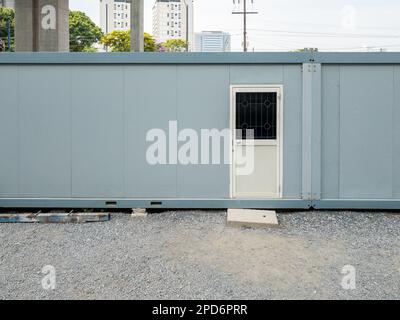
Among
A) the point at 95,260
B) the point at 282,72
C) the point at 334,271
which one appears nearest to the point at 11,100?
the point at 95,260

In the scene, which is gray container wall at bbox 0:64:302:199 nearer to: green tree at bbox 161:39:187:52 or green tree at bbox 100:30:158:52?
green tree at bbox 100:30:158:52

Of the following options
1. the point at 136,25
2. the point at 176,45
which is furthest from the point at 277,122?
the point at 176,45

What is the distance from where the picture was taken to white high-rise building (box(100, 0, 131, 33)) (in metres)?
128

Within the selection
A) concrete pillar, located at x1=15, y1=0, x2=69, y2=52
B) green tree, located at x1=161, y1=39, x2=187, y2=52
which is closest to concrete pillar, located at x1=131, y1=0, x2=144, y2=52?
concrete pillar, located at x1=15, y1=0, x2=69, y2=52

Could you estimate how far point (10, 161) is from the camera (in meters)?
5.41

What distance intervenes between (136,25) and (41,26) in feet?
19.4

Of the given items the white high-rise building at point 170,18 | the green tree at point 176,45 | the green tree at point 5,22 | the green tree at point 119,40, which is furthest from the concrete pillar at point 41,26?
the white high-rise building at point 170,18

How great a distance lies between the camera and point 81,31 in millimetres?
54375

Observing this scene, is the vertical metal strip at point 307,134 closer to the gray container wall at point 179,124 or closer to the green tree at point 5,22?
the gray container wall at point 179,124

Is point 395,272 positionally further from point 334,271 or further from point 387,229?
point 387,229

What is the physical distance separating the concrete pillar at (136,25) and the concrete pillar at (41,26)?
422 centimetres

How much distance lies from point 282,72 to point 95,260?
4.05 meters
